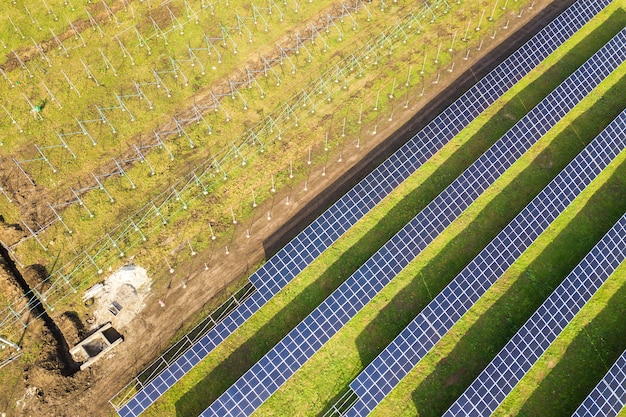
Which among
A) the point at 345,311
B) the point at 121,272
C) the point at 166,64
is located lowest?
the point at 345,311

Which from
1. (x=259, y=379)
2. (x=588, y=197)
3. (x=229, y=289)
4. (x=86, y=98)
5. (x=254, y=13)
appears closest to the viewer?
(x=259, y=379)

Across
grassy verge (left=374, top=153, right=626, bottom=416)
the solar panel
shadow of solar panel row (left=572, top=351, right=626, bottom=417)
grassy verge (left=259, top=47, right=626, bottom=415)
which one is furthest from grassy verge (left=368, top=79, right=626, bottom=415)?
shadow of solar panel row (left=572, top=351, right=626, bottom=417)

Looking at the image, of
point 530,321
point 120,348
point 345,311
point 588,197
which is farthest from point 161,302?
point 588,197

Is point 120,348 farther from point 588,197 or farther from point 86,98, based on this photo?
point 588,197

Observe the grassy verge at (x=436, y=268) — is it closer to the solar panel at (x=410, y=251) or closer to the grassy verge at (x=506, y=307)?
the grassy verge at (x=506, y=307)

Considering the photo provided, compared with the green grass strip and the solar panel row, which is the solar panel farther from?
the solar panel row

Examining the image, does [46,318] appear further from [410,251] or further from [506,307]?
[506,307]

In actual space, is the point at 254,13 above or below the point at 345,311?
above
